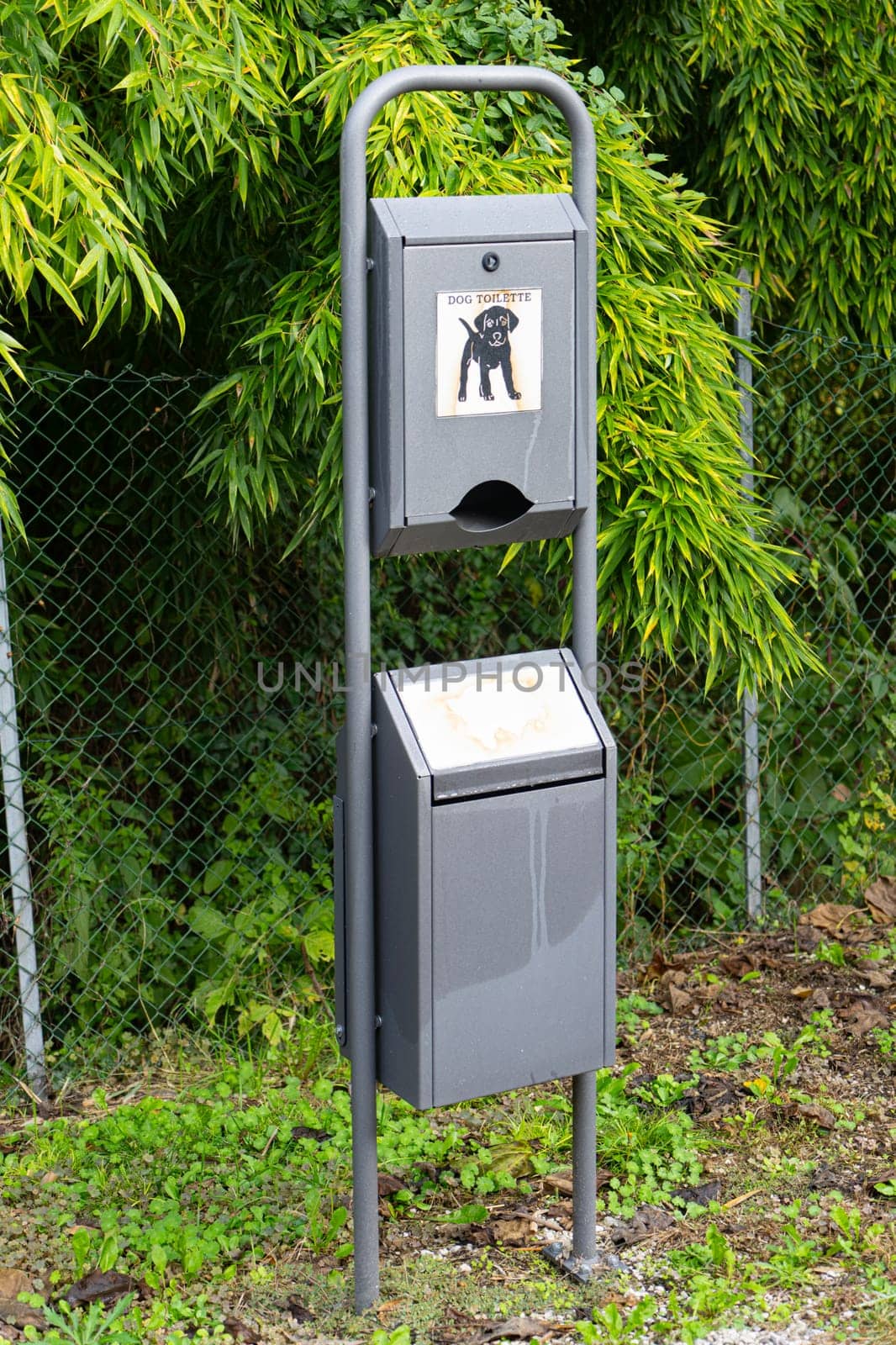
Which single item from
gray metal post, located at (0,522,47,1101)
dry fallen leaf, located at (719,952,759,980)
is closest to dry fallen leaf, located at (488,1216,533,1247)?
gray metal post, located at (0,522,47,1101)

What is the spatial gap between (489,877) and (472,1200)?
97 cm

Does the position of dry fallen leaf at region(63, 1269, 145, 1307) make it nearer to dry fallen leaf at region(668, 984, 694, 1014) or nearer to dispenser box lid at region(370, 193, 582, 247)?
dry fallen leaf at region(668, 984, 694, 1014)

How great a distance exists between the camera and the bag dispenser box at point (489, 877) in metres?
2.36

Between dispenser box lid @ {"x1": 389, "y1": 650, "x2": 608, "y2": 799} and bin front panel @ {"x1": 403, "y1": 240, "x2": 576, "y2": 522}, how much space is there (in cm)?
28

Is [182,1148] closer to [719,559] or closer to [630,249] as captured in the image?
[719,559]

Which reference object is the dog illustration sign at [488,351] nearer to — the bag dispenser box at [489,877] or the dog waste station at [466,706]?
the dog waste station at [466,706]

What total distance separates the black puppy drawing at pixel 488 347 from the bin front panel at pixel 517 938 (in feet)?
2.17

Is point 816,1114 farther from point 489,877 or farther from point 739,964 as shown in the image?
point 489,877

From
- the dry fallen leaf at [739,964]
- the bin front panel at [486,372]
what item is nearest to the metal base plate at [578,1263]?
the bin front panel at [486,372]

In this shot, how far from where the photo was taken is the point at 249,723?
164 inches

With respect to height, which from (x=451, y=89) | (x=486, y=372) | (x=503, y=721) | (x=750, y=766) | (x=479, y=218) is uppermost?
(x=451, y=89)

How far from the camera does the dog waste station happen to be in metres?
2.29

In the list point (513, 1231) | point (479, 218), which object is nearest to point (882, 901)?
point (513, 1231)

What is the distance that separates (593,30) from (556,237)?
1.89m
